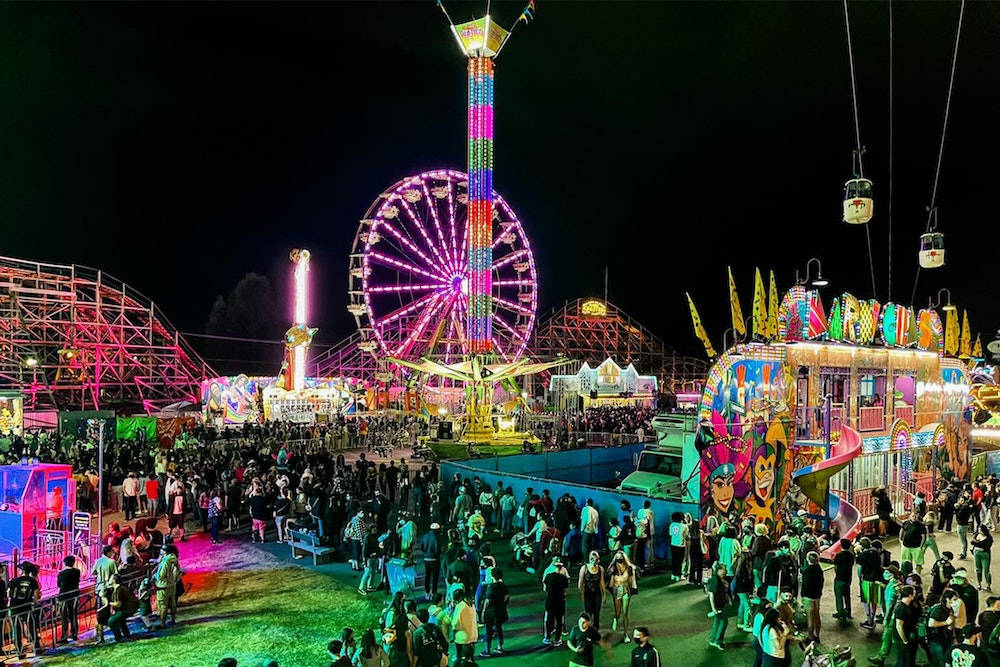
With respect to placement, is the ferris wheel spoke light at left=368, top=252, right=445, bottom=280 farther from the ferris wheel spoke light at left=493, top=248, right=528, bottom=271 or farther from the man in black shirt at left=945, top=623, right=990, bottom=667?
the man in black shirt at left=945, top=623, right=990, bottom=667

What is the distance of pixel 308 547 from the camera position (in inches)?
502

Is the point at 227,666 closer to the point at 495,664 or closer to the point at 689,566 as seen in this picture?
the point at 495,664

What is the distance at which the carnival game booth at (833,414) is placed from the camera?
43.1 ft

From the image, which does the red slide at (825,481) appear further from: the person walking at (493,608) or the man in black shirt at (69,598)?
the man in black shirt at (69,598)

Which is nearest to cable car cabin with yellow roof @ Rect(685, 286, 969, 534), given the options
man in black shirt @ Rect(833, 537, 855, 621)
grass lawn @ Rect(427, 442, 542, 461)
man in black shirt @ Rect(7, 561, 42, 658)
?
man in black shirt @ Rect(833, 537, 855, 621)

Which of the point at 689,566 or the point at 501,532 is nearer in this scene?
the point at 689,566

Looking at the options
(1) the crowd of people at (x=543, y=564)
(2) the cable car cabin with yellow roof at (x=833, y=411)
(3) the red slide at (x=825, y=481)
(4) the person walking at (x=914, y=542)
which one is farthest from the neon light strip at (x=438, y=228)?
(4) the person walking at (x=914, y=542)

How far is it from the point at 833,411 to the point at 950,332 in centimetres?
713

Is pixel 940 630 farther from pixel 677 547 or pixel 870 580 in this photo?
pixel 677 547

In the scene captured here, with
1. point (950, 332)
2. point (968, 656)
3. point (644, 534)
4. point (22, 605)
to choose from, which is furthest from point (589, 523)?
point (950, 332)

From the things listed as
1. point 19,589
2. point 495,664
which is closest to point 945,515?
point 495,664

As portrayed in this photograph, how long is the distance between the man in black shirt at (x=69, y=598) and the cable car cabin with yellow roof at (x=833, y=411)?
9434mm

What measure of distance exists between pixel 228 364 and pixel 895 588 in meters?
68.3

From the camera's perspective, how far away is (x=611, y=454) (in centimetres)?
2198
